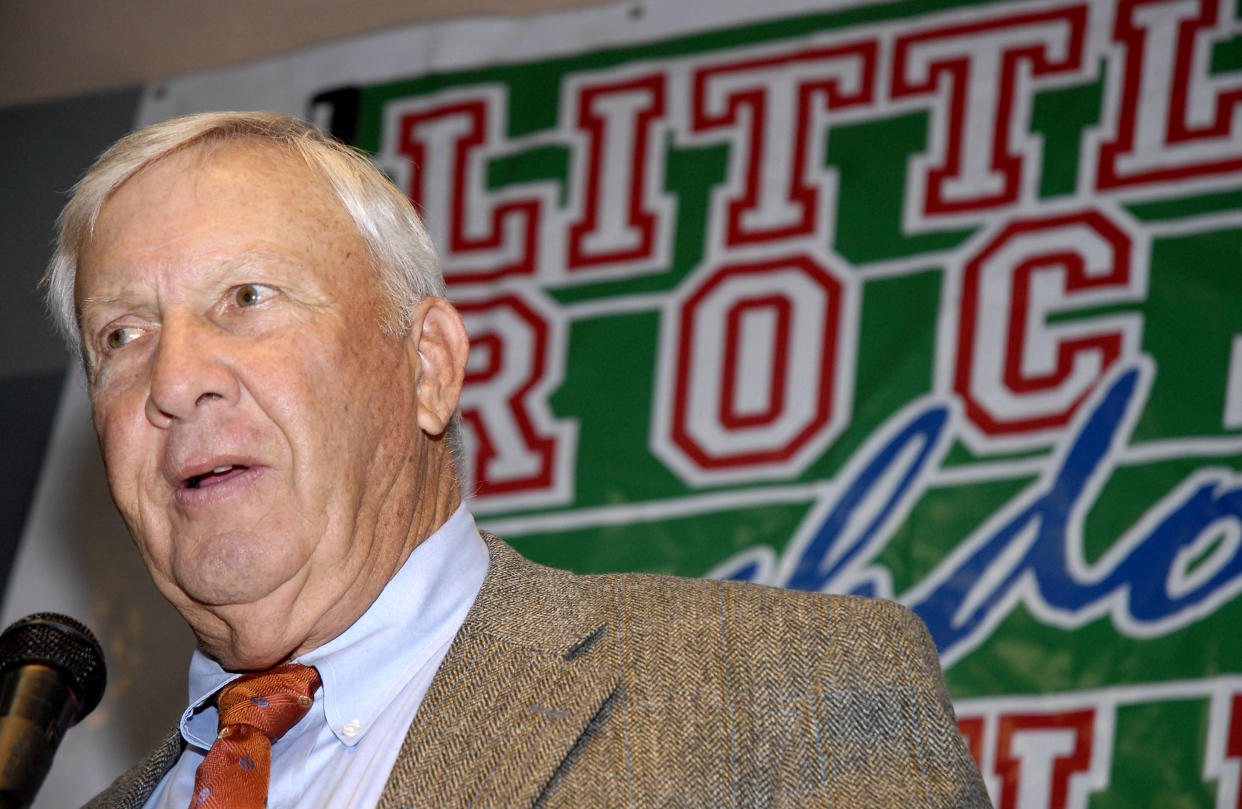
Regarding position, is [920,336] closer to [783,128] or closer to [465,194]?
[783,128]

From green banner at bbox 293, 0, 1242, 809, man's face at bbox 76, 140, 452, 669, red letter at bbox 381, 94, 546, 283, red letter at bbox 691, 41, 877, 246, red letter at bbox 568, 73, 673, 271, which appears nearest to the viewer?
man's face at bbox 76, 140, 452, 669

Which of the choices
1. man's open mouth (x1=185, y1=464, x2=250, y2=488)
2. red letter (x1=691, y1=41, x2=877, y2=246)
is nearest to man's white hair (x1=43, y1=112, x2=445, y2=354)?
man's open mouth (x1=185, y1=464, x2=250, y2=488)

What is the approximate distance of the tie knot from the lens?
1.44m

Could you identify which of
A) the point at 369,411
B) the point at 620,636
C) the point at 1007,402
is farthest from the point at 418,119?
the point at 620,636

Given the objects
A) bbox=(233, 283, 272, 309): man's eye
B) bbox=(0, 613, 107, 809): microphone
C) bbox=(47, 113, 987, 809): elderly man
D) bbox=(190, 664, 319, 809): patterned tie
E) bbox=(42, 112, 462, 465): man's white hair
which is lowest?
bbox=(190, 664, 319, 809): patterned tie

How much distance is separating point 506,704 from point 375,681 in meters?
0.20

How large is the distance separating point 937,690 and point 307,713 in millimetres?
622

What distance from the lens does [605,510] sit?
8.64 ft

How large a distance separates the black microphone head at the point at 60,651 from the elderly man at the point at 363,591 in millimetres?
96

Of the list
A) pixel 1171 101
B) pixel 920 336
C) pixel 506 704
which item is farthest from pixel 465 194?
pixel 506 704

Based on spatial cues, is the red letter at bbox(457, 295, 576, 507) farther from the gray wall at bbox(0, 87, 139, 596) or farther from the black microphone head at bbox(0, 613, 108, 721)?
the black microphone head at bbox(0, 613, 108, 721)

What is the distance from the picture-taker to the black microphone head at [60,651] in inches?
55.8

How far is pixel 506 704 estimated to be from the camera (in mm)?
1275

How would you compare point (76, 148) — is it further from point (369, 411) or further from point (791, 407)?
point (369, 411)
